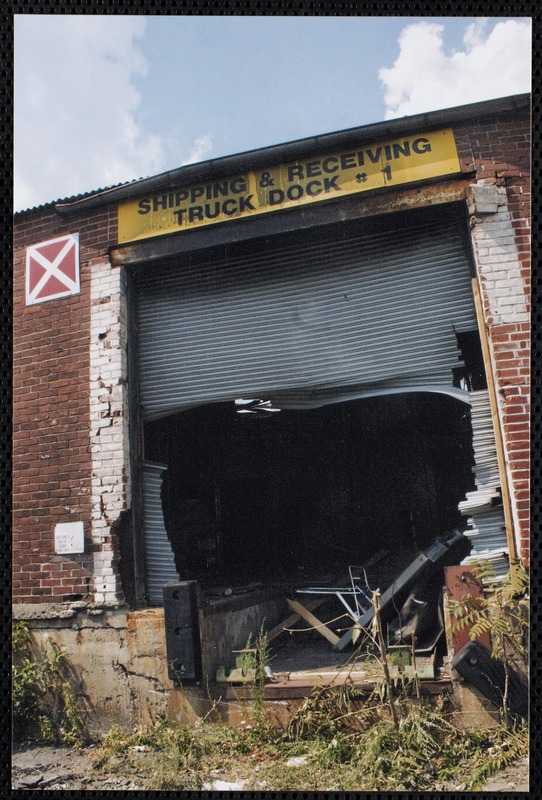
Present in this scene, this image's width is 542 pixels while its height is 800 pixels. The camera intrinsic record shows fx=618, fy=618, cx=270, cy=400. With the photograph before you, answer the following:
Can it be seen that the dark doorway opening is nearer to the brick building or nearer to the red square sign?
the brick building

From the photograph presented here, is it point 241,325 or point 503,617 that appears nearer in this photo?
point 503,617

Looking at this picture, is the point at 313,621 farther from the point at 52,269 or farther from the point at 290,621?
the point at 52,269

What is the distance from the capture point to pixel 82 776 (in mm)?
4586

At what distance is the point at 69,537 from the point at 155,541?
0.81 metres

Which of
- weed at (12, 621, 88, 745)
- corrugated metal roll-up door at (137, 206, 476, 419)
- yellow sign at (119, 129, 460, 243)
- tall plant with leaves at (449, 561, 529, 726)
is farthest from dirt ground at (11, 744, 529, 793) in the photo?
yellow sign at (119, 129, 460, 243)

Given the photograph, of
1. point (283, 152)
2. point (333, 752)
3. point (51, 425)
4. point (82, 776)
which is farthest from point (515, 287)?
point (82, 776)

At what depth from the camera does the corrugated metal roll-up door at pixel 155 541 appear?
5.96 meters

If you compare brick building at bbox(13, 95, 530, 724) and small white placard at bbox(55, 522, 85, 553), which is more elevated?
brick building at bbox(13, 95, 530, 724)

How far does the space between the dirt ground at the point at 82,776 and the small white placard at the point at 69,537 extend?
5.48 ft

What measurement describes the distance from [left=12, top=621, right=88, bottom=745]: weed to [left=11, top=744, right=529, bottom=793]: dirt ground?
0.19m

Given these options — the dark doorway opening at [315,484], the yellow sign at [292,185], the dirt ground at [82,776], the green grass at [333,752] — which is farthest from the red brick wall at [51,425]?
the dark doorway opening at [315,484]

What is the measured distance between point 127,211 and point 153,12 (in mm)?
2635

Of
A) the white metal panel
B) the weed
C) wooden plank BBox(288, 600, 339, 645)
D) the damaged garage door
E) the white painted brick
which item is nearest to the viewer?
the white metal panel

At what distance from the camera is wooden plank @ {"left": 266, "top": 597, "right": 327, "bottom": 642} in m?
6.32
